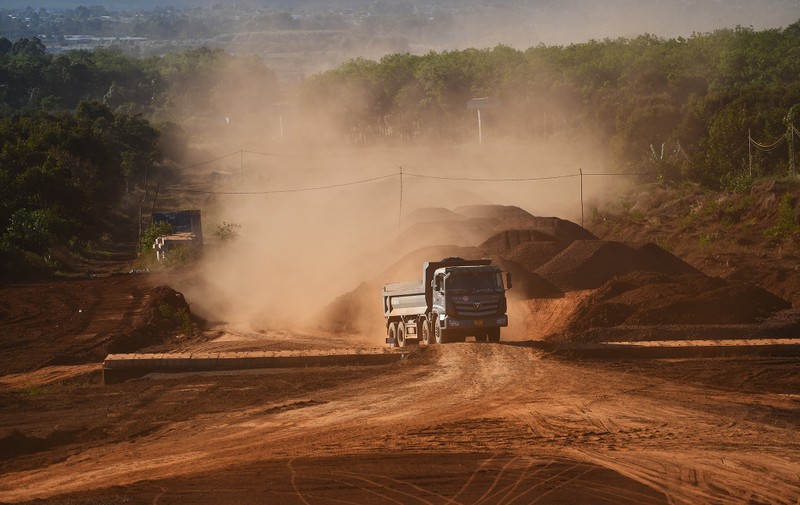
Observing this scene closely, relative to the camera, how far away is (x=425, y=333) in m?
37.4

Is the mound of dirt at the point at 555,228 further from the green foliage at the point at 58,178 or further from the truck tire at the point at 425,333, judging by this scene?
the green foliage at the point at 58,178

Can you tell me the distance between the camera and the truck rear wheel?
39.0 meters

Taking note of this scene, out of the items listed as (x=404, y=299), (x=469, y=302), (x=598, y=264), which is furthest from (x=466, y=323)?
(x=598, y=264)

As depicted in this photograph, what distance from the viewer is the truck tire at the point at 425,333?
36.9m

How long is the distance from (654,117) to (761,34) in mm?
40997

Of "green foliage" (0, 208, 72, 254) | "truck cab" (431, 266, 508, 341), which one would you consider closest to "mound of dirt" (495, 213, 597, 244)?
"truck cab" (431, 266, 508, 341)

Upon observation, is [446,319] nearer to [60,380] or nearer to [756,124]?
[60,380]

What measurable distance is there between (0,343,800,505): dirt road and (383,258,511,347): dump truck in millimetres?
5626

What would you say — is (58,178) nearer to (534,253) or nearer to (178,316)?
(178,316)

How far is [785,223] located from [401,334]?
36.0 metres

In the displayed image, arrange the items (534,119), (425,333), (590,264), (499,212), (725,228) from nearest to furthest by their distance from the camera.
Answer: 1. (425,333)
2. (590,264)
3. (725,228)
4. (499,212)
5. (534,119)

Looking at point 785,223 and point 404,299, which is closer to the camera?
point 404,299

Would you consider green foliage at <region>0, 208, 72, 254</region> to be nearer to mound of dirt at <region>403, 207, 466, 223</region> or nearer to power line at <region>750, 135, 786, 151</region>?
mound of dirt at <region>403, 207, 466, 223</region>

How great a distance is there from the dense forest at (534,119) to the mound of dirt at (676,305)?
42.9 m
